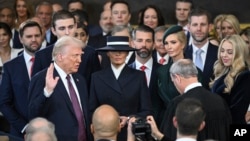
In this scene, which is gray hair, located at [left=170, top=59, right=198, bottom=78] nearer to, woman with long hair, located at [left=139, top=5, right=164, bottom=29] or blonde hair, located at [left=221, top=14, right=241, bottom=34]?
blonde hair, located at [left=221, top=14, right=241, bottom=34]

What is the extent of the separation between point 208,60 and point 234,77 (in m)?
1.11

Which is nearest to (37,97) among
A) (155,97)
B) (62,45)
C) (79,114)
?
(79,114)

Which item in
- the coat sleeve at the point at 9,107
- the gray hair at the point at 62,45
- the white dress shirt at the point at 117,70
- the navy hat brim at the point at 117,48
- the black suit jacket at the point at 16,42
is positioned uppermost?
the gray hair at the point at 62,45

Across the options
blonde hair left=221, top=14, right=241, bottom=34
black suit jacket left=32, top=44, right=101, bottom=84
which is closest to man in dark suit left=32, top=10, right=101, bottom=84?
black suit jacket left=32, top=44, right=101, bottom=84

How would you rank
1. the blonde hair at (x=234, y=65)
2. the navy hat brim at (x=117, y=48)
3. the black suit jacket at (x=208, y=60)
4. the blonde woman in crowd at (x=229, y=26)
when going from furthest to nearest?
the blonde woman in crowd at (x=229, y=26) < the black suit jacket at (x=208, y=60) < the blonde hair at (x=234, y=65) < the navy hat brim at (x=117, y=48)

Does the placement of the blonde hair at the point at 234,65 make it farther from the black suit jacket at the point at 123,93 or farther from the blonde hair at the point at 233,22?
the blonde hair at the point at 233,22

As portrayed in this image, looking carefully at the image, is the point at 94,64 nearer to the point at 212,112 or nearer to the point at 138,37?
the point at 138,37

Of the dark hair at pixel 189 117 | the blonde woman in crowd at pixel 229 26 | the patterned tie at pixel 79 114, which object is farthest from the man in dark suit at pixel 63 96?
the blonde woman in crowd at pixel 229 26

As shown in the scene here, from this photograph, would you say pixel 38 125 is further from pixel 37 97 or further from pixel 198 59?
pixel 198 59

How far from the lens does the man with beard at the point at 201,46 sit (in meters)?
10.1

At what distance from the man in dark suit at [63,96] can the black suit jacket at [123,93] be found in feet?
0.92

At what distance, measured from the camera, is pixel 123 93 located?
8773mm

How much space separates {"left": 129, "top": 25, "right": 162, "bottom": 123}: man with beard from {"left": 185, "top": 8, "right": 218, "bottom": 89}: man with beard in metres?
0.56

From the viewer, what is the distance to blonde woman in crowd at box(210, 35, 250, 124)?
8.92m
